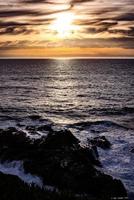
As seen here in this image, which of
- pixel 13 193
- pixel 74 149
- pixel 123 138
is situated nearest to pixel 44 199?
pixel 13 193

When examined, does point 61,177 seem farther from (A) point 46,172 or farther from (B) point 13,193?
(B) point 13,193

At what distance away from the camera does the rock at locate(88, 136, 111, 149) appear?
3292 centimetres

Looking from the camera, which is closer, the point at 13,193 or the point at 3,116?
the point at 13,193

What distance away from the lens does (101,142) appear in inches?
1321

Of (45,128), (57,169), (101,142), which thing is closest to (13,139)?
(57,169)

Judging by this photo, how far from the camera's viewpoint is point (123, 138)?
36.2m

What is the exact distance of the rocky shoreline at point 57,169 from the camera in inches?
674

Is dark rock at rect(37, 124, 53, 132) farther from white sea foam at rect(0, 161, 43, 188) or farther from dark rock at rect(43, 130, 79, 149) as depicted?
white sea foam at rect(0, 161, 43, 188)

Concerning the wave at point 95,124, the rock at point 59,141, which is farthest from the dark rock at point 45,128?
the rock at point 59,141

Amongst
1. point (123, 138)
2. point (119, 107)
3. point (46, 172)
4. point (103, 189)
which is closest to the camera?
point (103, 189)

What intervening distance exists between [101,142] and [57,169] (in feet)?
35.6

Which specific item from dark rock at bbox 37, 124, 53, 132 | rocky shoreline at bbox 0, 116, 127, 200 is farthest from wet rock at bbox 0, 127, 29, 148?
dark rock at bbox 37, 124, 53, 132

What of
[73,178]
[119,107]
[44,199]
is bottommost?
[119,107]

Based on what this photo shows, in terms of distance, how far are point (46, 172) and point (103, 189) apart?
4263 millimetres
